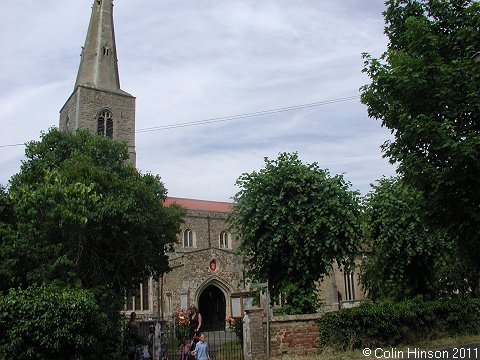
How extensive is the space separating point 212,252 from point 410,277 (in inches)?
673

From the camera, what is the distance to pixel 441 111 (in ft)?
31.0

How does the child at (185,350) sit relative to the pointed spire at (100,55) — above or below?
below

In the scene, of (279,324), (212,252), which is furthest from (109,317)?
(212,252)

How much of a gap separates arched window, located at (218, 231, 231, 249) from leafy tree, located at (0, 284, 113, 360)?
3572cm

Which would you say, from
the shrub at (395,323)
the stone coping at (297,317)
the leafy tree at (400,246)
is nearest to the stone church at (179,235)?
the leafy tree at (400,246)

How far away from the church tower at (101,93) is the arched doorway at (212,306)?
561 inches

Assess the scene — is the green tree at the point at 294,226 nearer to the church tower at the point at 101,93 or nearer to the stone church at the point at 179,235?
the stone church at the point at 179,235

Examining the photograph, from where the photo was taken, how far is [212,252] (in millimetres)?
35125

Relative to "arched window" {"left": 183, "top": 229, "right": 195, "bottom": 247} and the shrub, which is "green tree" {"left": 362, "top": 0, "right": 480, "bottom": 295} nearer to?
the shrub

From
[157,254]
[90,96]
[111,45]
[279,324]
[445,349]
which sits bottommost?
[445,349]

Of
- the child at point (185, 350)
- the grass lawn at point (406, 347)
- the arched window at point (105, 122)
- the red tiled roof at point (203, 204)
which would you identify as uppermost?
the arched window at point (105, 122)

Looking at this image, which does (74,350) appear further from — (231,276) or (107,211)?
(231,276)

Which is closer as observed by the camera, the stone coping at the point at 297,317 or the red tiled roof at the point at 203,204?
the stone coping at the point at 297,317

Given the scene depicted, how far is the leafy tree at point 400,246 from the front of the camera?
1956cm
